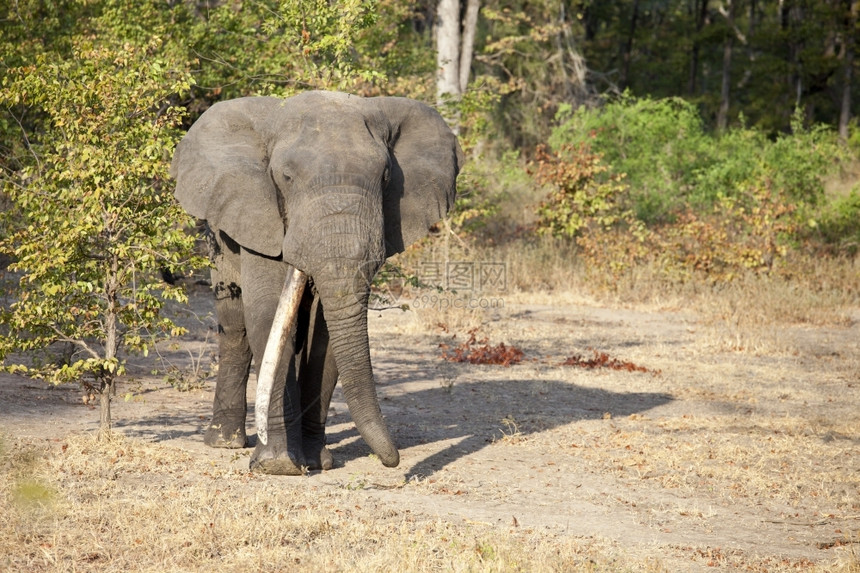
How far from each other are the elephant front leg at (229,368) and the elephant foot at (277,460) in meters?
1.02

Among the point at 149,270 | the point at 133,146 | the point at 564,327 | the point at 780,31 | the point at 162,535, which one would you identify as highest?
the point at 780,31

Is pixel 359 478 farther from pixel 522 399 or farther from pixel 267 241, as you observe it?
pixel 522 399

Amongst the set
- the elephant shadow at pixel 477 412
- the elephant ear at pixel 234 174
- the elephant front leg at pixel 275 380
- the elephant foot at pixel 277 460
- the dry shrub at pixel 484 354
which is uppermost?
the elephant ear at pixel 234 174

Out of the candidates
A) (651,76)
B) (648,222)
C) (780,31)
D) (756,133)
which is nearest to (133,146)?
(648,222)

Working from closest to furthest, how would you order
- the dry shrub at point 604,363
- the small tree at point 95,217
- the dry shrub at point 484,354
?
the small tree at point 95,217
the dry shrub at point 604,363
the dry shrub at point 484,354

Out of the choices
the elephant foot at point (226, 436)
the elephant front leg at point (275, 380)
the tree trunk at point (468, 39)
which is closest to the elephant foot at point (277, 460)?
the elephant front leg at point (275, 380)

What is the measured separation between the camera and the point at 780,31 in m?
31.4

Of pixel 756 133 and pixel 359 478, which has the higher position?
pixel 756 133

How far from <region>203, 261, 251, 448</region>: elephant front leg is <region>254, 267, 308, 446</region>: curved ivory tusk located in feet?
4.00

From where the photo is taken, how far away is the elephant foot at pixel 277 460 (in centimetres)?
748

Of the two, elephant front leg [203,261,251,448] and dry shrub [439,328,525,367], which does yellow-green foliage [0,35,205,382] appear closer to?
elephant front leg [203,261,251,448]

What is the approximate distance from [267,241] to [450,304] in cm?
922

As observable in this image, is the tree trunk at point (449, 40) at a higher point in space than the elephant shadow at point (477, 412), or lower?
higher

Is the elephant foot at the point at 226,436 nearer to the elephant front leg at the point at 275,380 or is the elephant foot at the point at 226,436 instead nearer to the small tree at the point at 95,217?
the small tree at the point at 95,217
